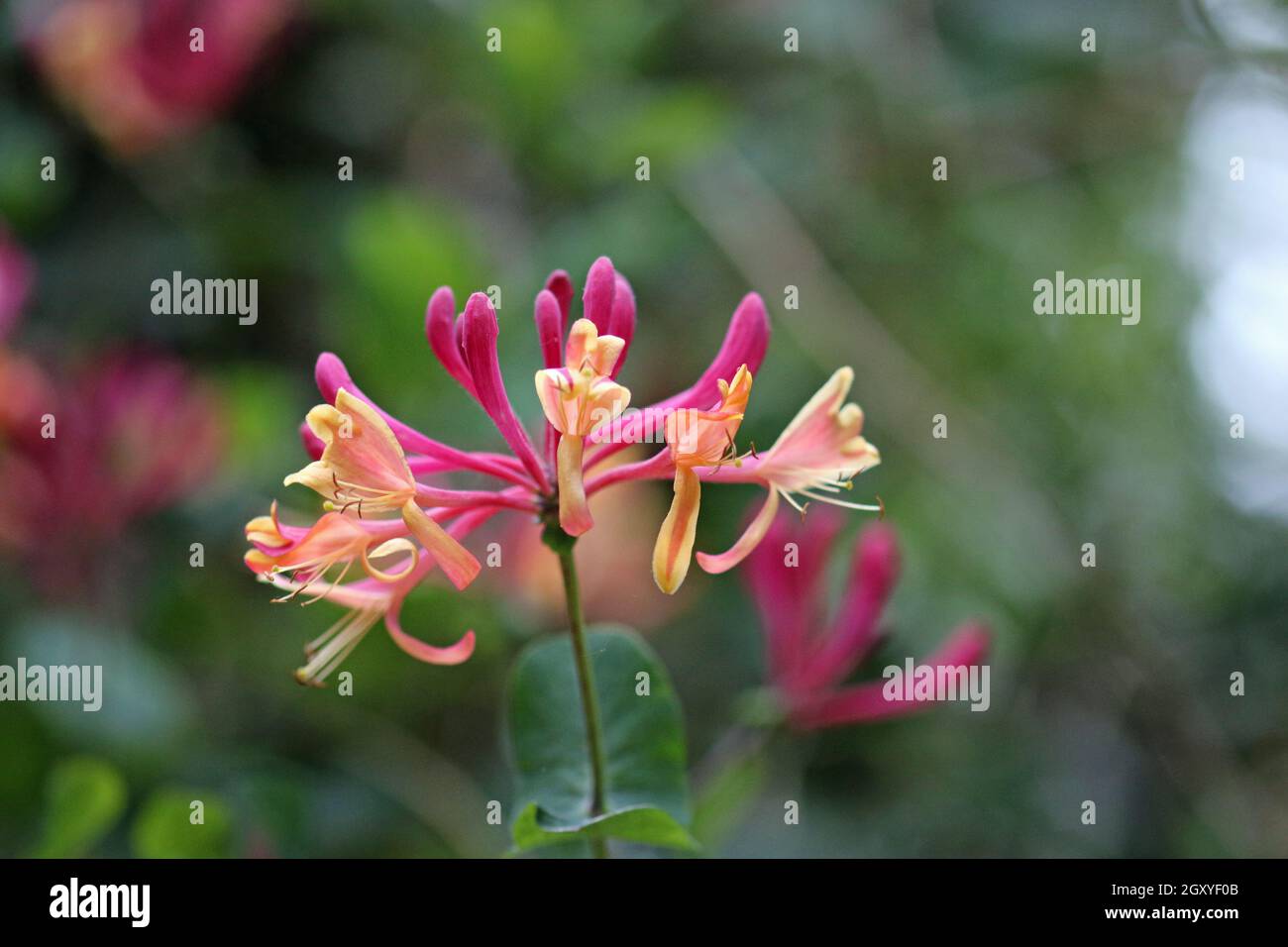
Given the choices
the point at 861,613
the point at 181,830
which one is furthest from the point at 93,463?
the point at 861,613

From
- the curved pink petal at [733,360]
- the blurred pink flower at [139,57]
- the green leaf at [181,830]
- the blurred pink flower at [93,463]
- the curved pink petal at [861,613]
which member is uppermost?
the blurred pink flower at [139,57]

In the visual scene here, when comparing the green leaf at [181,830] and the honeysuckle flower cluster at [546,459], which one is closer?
the honeysuckle flower cluster at [546,459]

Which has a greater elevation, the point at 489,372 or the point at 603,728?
the point at 489,372

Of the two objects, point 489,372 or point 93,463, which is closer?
point 489,372

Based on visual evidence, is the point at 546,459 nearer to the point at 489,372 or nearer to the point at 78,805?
the point at 489,372

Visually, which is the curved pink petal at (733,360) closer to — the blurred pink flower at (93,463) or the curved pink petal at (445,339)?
the curved pink petal at (445,339)

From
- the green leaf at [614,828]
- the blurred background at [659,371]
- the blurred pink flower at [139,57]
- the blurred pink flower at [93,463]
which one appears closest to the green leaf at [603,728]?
the green leaf at [614,828]

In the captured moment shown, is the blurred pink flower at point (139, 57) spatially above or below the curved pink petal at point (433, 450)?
above

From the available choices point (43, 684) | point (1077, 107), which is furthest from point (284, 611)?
point (1077, 107)
